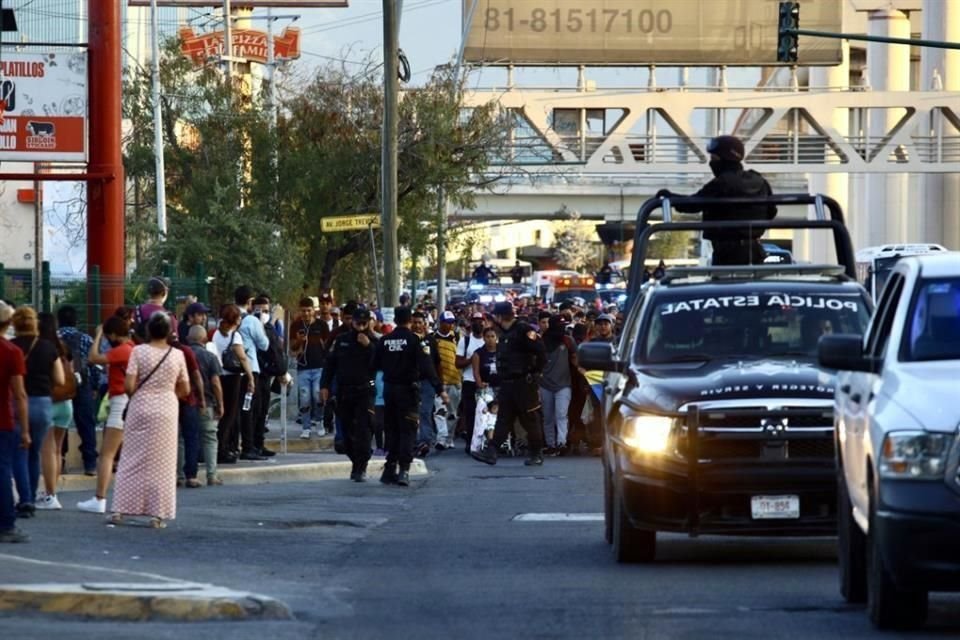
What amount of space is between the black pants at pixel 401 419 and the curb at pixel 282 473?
1.48 meters

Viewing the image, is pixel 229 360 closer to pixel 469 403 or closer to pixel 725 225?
pixel 469 403

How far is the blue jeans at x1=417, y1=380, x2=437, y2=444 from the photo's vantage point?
28891 mm

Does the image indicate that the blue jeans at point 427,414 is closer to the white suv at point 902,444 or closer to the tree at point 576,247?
the white suv at point 902,444

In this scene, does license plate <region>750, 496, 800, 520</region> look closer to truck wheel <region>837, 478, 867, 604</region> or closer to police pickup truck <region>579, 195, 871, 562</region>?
police pickup truck <region>579, 195, 871, 562</region>

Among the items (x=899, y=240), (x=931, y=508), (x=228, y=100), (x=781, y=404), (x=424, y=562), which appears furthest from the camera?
(x=899, y=240)

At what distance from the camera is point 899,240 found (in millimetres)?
95188

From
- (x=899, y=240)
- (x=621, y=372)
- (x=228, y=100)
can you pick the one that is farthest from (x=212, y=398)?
(x=899, y=240)

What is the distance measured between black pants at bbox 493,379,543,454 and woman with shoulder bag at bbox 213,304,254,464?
3832mm

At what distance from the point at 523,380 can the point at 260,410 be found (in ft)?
11.0

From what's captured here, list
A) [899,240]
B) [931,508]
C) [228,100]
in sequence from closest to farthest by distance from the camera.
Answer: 1. [931,508]
2. [228,100]
3. [899,240]

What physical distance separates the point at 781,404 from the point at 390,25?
20596 millimetres

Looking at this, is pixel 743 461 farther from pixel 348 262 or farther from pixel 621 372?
pixel 348 262

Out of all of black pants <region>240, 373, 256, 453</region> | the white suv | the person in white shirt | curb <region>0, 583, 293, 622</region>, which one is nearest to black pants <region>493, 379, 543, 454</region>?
the person in white shirt

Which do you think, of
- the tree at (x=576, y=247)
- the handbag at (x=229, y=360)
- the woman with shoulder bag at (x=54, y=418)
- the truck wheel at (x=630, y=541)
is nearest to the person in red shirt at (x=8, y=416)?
the woman with shoulder bag at (x=54, y=418)
